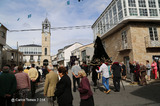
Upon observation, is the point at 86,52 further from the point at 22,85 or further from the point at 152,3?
the point at 22,85

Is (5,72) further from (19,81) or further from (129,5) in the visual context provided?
(129,5)

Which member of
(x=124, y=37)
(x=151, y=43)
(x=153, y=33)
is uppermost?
(x=153, y=33)

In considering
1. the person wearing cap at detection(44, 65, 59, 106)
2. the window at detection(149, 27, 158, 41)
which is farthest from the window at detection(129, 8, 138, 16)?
the person wearing cap at detection(44, 65, 59, 106)

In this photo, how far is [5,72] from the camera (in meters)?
3.81

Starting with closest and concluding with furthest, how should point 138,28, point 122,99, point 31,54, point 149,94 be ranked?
point 122,99, point 149,94, point 138,28, point 31,54

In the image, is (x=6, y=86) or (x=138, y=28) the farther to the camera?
(x=138, y=28)

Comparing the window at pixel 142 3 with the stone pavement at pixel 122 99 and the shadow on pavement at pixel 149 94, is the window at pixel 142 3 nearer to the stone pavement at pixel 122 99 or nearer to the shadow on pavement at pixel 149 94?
the shadow on pavement at pixel 149 94

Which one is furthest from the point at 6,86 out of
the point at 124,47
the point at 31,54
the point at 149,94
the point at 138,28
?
the point at 31,54

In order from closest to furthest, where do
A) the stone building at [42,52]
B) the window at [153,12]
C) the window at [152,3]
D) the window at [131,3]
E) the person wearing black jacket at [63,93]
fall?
the person wearing black jacket at [63,93] < the window at [131,3] < the window at [153,12] < the window at [152,3] < the stone building at [42,52]

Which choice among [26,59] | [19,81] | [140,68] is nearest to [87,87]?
[19,81]

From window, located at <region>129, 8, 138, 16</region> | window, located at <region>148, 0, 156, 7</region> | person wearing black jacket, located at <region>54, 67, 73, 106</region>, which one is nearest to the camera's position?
person wearing black jacket, located at <region>54, 67, 73, 106</region>

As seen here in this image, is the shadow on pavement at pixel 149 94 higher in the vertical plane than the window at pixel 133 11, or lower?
lower

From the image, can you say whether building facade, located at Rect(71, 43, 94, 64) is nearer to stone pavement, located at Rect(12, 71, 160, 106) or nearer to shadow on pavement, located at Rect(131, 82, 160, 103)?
shadow on pavement, located at Rect(131, 82, 160, 103)

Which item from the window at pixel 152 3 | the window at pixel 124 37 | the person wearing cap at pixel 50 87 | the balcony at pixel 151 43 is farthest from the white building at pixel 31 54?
the person wearing cap at pixel 50 87
